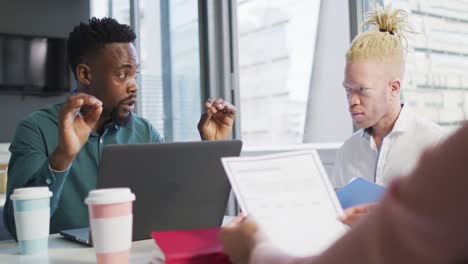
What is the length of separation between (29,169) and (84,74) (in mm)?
461

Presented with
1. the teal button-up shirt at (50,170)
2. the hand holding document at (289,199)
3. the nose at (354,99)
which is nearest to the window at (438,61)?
the nose at (354,99)

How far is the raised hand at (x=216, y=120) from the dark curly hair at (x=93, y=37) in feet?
1.50

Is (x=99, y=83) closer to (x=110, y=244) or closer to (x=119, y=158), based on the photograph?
(x=119, y=158)

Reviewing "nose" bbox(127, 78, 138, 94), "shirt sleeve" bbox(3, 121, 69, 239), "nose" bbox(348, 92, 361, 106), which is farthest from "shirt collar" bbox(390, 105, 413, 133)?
"shirt sleeve" bbox(3, 121, 69, 239)

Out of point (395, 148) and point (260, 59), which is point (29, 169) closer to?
point (395, 148)

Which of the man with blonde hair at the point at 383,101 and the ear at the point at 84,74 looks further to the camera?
the ear at the point at 84,74

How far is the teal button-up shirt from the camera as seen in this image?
1.29 m

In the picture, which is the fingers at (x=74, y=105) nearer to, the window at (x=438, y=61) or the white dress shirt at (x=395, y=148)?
the white dress shirt at (x=395, y=148)

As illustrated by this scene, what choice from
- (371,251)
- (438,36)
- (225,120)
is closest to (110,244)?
(371,251)

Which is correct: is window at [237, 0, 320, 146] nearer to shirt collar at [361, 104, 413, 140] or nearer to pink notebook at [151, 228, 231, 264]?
shirt collar at [361, 104, 413, 140]

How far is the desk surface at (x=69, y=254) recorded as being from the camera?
0.94 metres

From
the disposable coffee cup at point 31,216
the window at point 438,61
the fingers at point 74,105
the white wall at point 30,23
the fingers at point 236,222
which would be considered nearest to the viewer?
the fingers at point 236,222

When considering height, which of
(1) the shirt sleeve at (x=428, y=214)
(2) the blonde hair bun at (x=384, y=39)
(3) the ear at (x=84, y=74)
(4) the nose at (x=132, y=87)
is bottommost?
(1) the shirt sleeve at (x=428, y=214)

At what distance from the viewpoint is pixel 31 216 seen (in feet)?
3.24
